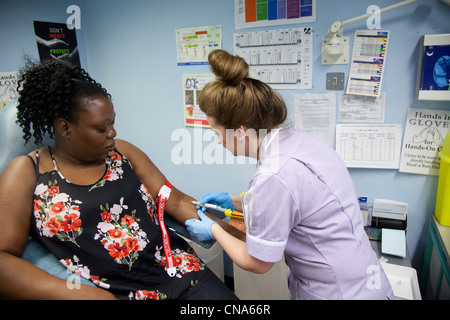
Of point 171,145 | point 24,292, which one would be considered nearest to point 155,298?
point 24,292

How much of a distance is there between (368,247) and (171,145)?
57.7 inches

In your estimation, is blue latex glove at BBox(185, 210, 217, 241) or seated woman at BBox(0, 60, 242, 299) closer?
seated woman at BBox(0, 60, 242, 299)

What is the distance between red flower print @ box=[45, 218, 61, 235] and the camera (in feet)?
3.26

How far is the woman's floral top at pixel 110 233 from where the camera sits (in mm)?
1012

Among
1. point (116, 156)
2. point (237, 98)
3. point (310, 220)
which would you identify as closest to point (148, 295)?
point (116, 156)

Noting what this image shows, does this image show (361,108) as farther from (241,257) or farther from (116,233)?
(116,233)

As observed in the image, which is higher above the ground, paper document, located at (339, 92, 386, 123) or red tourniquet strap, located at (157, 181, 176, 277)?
paper document, located at (339, 92, 386, 123)

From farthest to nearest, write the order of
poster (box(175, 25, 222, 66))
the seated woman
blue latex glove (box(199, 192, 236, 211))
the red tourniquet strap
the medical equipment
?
poster (box(175, 25, 222, 66)) < blue latex glove (box(199, 192, 236, 211)) < the medical equipment < the red tourniquet strap < the seated woman

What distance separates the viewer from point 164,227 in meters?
1.23

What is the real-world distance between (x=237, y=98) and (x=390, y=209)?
3.84ft

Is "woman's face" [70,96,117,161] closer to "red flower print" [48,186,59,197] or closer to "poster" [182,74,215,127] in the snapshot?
"red flower print" [48,186,59,197]

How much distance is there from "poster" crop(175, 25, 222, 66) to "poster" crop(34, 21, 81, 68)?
772 mm

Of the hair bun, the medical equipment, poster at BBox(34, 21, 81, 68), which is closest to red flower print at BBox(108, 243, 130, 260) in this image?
the medical equipment

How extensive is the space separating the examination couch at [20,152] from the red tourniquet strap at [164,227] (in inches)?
5.8
